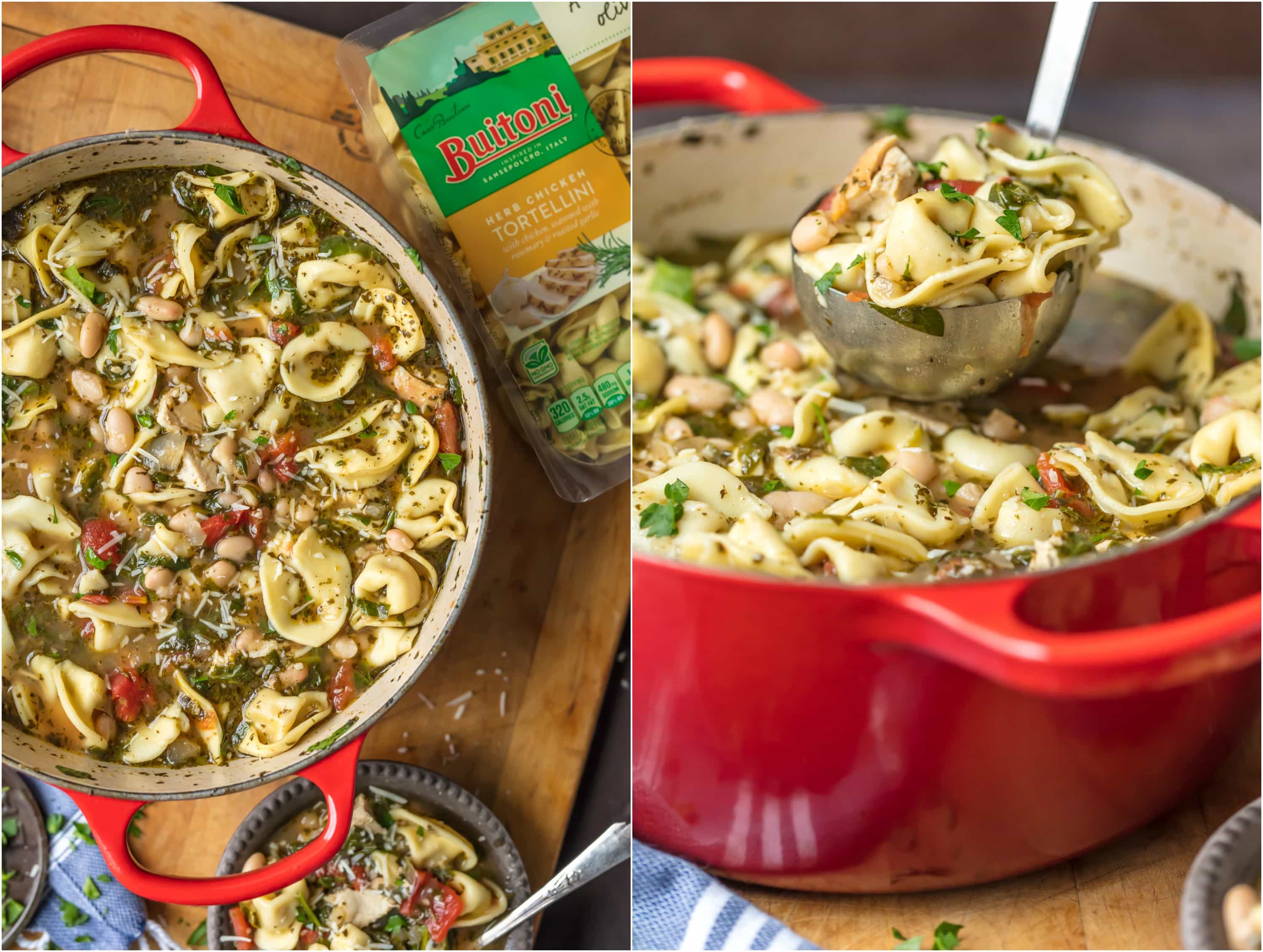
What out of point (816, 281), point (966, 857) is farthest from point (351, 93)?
point (966, 857)

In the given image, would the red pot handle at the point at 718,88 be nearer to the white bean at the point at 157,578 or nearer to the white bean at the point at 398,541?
the white bean at the point at 398,541

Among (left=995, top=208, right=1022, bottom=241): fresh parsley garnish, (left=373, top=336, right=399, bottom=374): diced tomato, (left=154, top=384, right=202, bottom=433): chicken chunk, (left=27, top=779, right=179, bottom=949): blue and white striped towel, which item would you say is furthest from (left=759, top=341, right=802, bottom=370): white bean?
(left=27, top=779, right=179, bottom=949): blue and white striped towel

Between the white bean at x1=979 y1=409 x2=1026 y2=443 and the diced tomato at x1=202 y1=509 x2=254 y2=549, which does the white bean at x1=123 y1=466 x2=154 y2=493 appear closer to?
the diced tomato at x1=202 y1=509 x2=254 y2=549

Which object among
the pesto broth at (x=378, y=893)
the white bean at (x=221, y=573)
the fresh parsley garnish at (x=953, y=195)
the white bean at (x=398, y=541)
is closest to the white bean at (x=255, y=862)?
the pesto broth at (x=378, y=893)

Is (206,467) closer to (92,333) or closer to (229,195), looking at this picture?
(92,333)

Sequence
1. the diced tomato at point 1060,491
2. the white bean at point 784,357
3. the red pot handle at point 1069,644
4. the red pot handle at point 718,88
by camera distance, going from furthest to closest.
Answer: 1. the red pot handle at point 718,88
2. the white bean at point 784,357
3. the diced tomato at point 1060,491
4. the red pot handle at point 1069,644

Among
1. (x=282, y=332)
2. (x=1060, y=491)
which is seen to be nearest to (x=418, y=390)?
(x=282, y=332)
